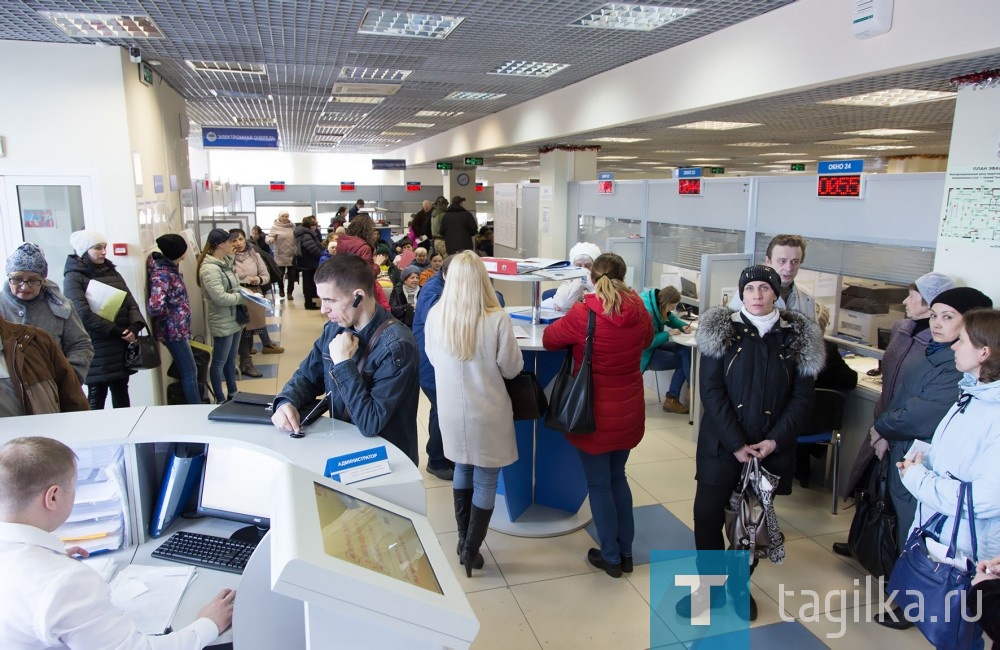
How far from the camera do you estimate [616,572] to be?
3029mm

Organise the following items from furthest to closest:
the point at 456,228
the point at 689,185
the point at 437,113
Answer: the point at 456,228 < the point at 437,113 < the point at 689,185

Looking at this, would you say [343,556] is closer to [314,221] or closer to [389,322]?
[389,322]

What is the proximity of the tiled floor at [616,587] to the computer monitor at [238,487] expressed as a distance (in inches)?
42.9

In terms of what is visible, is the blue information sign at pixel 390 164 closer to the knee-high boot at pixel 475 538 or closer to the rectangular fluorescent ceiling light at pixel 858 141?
the rectangular fluorescent ceiling light at pixel 858 141

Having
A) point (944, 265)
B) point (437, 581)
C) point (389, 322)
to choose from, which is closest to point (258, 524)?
point (389, 322)

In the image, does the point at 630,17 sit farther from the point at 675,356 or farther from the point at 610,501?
the point at 610,501

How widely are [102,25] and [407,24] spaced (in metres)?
2.04

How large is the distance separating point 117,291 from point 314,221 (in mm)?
6491

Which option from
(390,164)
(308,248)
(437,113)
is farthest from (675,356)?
(390,164)

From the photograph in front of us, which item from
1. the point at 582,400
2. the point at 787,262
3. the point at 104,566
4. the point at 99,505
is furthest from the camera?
the point at 787,262

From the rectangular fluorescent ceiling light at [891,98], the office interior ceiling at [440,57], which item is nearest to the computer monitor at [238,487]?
the office interior ceiling at [440,57]

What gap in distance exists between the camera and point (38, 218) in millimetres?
4539

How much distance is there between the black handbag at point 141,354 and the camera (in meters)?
4.09

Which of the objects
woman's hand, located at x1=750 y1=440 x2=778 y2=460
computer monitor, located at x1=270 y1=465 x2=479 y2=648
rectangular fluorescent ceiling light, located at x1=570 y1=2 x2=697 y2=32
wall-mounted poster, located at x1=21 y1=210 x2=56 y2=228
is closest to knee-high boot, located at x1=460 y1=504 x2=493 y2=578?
woman's hand, located at x1=750 y1=440 x2=778 y2=460
